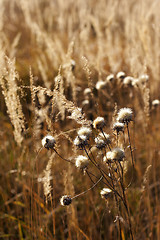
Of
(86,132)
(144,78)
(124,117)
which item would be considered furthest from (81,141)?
(144,78)

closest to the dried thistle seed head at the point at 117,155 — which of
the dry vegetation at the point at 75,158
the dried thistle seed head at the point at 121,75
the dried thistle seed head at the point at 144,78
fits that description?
the dry vegetation at the point at 75,158

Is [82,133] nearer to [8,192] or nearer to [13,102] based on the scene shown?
[13,102]

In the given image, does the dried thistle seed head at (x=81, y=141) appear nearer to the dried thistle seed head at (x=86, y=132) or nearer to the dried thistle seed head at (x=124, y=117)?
the dried thistle seed head at (x=86, y=132)

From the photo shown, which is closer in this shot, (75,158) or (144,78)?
(75,158)

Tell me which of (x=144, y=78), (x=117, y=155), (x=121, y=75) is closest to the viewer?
(x=117, y=155)

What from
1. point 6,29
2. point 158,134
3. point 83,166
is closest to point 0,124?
point 158,134

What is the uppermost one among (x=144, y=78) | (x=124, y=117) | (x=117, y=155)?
(x=144, y=78)

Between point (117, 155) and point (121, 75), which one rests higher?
point (121, 75)

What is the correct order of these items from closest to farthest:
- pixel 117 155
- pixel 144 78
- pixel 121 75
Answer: pixel 117 155
pixel 144 78
pixel 121 75

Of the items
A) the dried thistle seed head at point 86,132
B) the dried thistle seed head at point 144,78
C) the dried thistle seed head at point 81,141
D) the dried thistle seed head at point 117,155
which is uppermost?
the dried thistle seed head at point 144,78

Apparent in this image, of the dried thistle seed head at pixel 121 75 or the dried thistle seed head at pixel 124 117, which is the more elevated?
the dried thistle seed head at pixel 121 75

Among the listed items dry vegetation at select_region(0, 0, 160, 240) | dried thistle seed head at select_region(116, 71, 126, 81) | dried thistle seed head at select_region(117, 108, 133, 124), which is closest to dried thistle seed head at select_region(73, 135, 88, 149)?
dry vegetation at select_region(0, 0, 160, 240)

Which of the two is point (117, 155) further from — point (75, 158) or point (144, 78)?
point (144, 78)

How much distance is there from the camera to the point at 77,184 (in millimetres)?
1999
